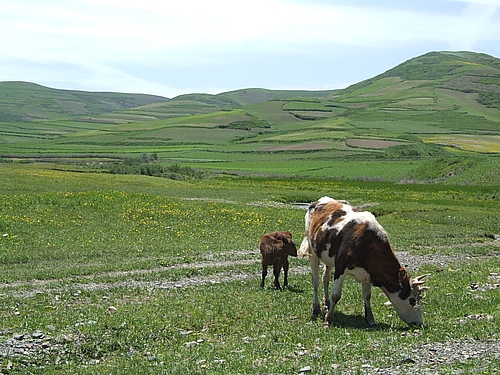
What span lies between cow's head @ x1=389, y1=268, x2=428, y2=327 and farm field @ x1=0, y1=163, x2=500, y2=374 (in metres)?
0.41

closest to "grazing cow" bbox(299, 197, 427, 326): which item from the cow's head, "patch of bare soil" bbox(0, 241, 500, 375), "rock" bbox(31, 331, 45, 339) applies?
the cow's head

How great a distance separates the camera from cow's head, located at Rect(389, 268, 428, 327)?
15.3m

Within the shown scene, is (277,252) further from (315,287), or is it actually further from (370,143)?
(370,143)

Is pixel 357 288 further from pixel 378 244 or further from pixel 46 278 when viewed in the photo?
pixel 46 278

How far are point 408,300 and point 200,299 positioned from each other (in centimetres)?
682

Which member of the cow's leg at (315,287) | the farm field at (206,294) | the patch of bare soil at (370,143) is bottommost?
the farm field at (206,294)

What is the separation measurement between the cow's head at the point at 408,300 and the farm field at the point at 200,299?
1.33 feet

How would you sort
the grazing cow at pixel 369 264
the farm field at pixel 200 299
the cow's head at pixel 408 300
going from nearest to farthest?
the farm field at pixel 200 299
the cow's head at pixel 408 300
the grazing cow at pixel 369 264

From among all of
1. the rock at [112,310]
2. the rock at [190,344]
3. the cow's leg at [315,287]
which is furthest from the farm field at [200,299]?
the cow's leg at [315,287]

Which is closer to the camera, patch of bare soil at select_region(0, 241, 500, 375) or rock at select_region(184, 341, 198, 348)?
patch of bare soil at select_region(0, 241, 500, 375)

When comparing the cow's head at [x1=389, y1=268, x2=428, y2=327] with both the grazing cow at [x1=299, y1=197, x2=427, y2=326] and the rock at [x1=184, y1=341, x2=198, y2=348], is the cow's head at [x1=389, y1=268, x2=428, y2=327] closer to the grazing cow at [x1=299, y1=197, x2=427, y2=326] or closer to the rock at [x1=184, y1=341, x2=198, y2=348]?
the grazing cow at [x1=299, y1=197, x2=427, y2=326]

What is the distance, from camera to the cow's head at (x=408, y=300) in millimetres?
15320

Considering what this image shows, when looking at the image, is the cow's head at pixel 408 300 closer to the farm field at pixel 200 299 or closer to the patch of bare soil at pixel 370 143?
the farm field at pixel 200 299

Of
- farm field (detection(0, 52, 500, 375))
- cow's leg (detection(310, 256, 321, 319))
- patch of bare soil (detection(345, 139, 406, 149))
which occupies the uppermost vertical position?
patch of bare soil (detection(345, 139, 406, 149))
